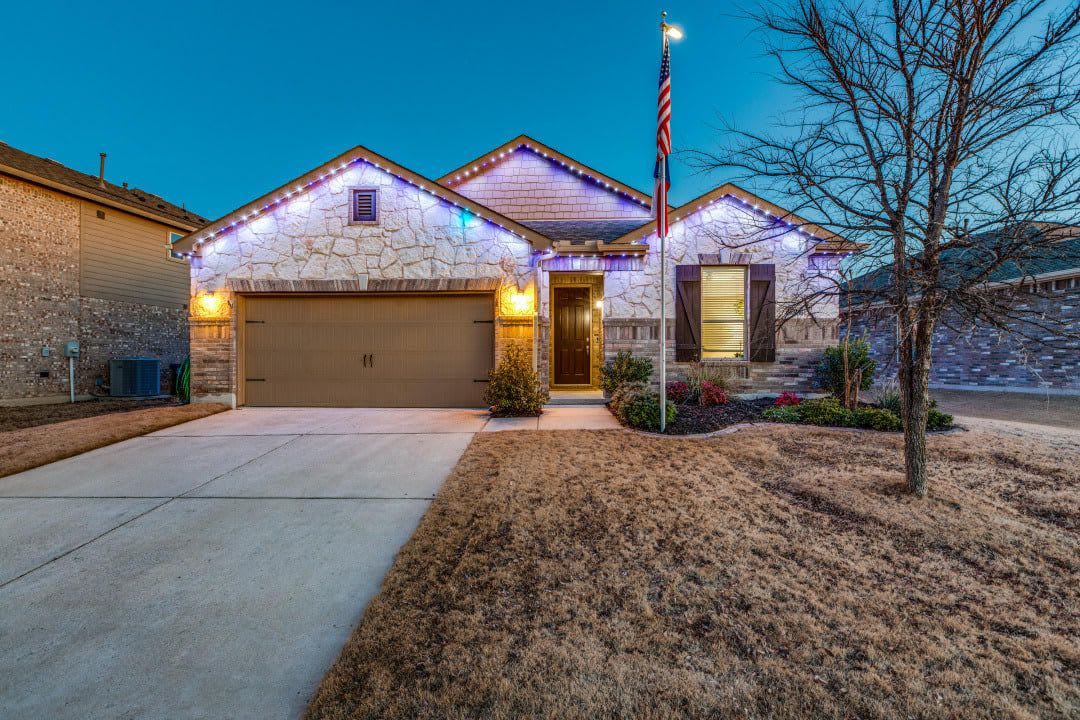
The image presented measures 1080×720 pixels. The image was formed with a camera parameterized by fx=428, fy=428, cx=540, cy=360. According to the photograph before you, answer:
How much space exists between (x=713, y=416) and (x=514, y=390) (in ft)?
11.3

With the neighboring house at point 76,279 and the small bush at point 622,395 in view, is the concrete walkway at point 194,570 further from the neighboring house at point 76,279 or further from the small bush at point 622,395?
the neighboring house at point 76,279

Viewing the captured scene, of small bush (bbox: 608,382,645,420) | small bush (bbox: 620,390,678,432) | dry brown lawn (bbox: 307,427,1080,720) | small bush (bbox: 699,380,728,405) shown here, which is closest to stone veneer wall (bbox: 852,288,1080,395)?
small bush (bbox: 699,380,728,405)

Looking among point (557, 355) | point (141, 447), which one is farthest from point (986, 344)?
point (141, 447)

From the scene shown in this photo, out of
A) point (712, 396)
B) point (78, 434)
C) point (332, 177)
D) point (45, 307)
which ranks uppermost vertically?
point (332, 177)

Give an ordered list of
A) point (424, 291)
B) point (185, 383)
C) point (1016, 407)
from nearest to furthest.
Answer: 1. point (424, 291)
2. point (1016, 407)
3. point (185, 383)

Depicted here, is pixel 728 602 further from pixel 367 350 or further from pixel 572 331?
pixel 572 331

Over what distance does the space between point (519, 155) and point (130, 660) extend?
12.1 metres

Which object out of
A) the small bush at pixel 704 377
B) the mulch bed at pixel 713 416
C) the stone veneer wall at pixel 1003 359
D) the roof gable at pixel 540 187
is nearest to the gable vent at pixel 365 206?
the roof gable at pixel 540 187

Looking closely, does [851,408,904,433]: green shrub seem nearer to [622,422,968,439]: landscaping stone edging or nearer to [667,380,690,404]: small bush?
[622,422,968,439]: landscaping stone edging

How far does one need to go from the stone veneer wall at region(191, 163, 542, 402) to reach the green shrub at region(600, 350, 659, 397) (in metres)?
2.64

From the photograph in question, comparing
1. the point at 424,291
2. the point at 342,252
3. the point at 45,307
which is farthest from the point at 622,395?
the point at 45,307

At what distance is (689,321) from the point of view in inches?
356

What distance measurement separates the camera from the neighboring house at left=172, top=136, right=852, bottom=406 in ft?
28.1

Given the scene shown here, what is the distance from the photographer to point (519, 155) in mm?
11719
